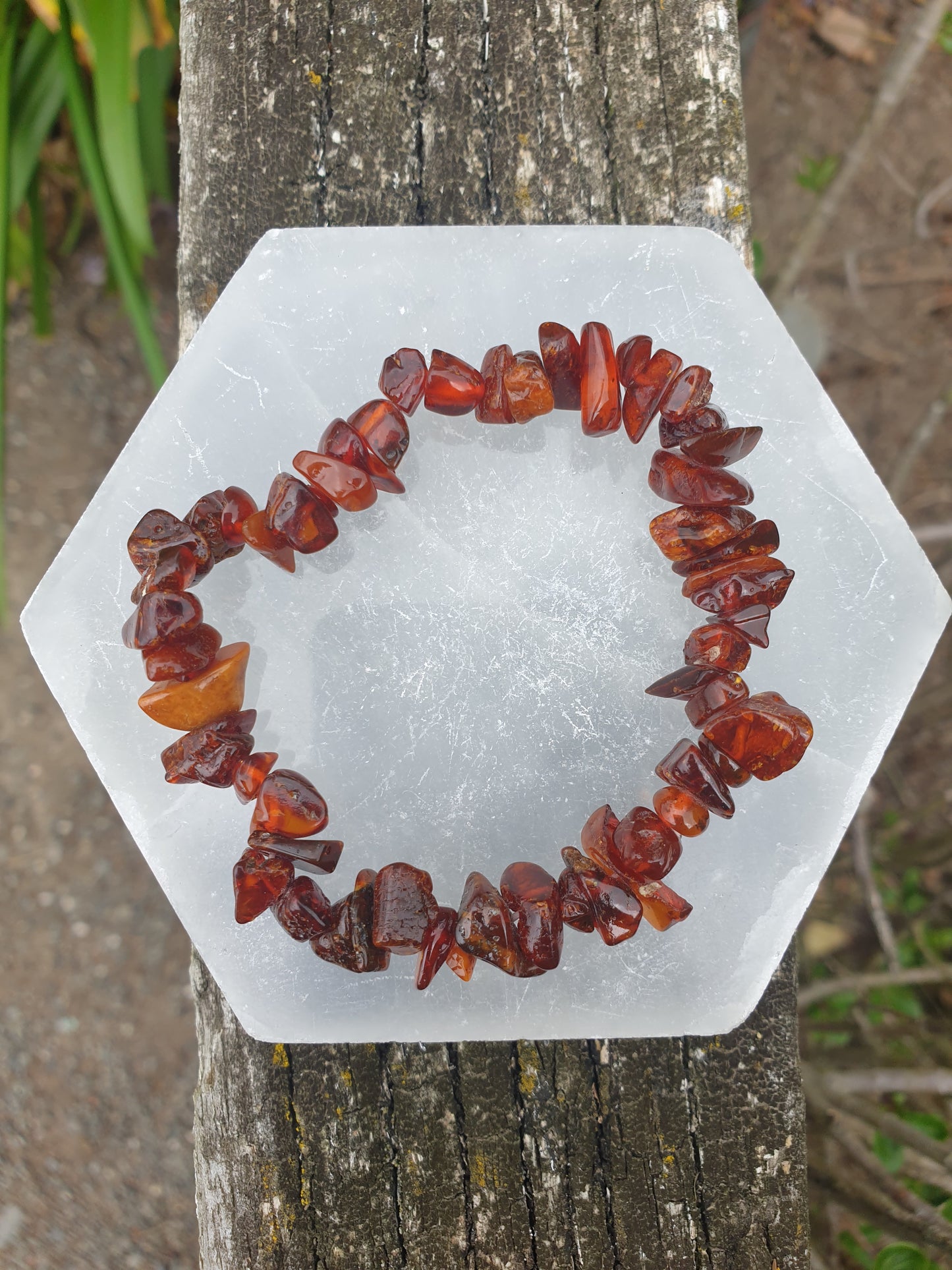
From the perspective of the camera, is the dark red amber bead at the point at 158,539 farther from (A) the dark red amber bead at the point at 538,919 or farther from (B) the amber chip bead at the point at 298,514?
(A) the dark red amber bead at the point at 538,919

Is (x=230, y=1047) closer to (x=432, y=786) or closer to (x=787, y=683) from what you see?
(x=432, y=786)

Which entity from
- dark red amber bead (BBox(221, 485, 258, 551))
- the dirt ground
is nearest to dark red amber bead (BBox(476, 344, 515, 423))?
dark red amber bead (BBox(221, 485, 258, 551))

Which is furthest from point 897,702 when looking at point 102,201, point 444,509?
point 102,201

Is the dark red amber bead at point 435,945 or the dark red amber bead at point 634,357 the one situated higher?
the dark red amber bead at point 634,357

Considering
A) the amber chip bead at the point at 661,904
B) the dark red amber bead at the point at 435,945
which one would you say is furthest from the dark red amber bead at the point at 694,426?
the dark red amber bead at the point at 435,945

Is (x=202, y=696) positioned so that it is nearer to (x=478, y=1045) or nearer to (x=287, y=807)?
(x=287, y=807)
